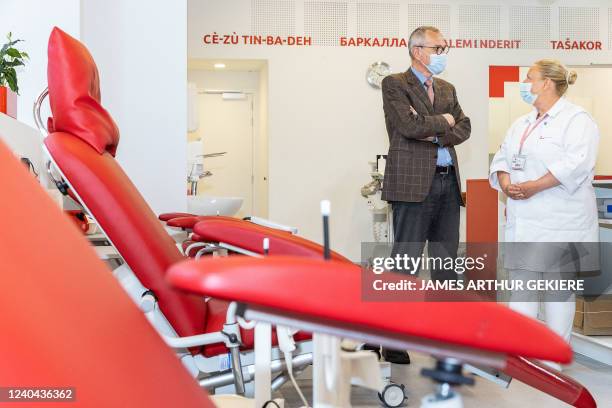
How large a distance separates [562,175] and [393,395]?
1385mm

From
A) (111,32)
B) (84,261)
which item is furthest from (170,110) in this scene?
(84,261)

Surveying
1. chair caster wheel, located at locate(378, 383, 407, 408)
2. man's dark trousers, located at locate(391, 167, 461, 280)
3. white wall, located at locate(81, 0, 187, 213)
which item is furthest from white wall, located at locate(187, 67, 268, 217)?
chair caster wheel, located at locate(378, 383, 407, 408)

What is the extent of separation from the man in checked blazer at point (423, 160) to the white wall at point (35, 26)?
183 centimetres

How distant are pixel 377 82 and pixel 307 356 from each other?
21.0 ft

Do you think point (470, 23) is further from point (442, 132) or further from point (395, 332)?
point (395, 332)

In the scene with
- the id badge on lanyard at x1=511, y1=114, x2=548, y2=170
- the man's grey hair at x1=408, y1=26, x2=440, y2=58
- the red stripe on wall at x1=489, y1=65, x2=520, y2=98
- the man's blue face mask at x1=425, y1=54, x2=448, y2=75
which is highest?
the red stripe on wall at x1=489, y1=65, x2=520, y2=98

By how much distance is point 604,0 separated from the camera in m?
8.66

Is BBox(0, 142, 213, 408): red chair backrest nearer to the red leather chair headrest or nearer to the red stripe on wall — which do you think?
the red leather chair headrest

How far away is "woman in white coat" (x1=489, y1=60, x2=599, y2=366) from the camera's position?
3.29 meters

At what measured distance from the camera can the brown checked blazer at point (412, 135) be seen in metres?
3.44

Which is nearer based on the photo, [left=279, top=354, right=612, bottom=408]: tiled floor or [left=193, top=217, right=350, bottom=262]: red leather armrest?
[left=193, top=217, right=350, bottom=262]: red leather armrest

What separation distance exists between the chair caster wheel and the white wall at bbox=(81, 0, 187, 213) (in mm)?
1955

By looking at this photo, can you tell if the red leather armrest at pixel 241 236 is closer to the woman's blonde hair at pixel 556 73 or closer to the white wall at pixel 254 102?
the woman's blonde hair at pixel 556 73

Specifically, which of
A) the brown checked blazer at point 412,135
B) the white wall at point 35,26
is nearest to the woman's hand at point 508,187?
the brown checked blazer at point 412,135
